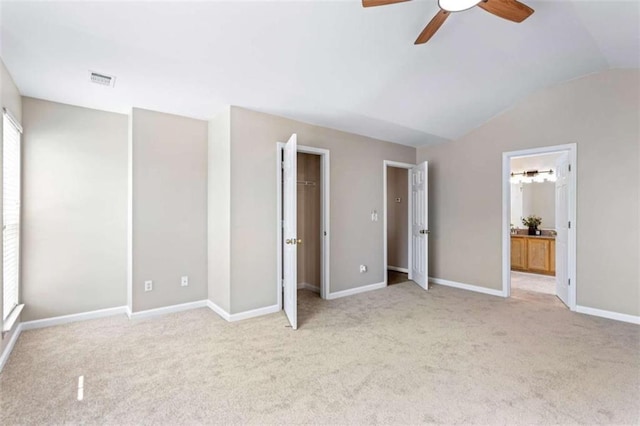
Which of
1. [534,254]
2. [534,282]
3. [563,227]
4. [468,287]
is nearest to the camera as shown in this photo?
[563,227]

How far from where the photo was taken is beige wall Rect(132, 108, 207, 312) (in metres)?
3.69

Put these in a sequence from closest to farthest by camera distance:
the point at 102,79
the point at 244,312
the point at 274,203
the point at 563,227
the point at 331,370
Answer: the point at 331,370
the point at 102,79
the point at 244,312
the point at 274,203
the point at 563,227

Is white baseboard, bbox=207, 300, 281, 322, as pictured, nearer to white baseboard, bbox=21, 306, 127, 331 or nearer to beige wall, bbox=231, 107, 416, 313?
beige wall, bbox=231, 107, 416, 313

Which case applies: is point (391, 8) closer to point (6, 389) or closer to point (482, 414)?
point (482, 414)

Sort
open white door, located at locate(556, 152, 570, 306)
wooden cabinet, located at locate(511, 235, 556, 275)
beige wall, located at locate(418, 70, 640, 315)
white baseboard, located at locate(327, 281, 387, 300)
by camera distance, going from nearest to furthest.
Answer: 1. beige wall, located at locate(418, 70, 640, 315)
2. open white door, located at locate(556, 152, 570, 306)
3. white baseboard, located at locate(327, 281, 387, 300)
4. wooden cabinet, located at locate(511, 235, 556, 275)

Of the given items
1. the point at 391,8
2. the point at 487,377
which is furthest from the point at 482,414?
the point at 391,8

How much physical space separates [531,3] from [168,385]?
4176mm

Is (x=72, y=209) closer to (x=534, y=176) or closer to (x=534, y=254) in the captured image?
(x=534, y=254)

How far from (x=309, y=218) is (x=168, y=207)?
2.10 m

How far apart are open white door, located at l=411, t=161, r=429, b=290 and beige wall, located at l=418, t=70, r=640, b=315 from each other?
0.77 metres

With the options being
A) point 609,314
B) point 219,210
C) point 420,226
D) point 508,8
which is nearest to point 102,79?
point 219,210

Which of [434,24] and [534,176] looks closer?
[434,24]

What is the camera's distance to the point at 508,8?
7.10ft

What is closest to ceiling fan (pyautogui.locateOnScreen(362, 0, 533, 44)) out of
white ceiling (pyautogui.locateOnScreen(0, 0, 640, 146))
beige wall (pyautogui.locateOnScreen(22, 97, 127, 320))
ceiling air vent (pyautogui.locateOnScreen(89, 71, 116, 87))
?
white ceiling (pyautogui.locateOnScreen(0, 0, 640, 146))
